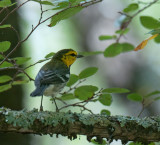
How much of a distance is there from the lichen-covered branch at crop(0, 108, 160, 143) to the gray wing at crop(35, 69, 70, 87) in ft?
2.16

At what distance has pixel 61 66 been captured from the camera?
3.09 metres

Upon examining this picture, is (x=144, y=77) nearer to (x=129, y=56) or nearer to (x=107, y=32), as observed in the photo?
(x=129, y=56)

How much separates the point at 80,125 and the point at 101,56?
427cm

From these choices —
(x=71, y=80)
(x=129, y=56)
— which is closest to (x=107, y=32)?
(x=129, y=56)

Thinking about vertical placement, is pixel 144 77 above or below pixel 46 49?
below

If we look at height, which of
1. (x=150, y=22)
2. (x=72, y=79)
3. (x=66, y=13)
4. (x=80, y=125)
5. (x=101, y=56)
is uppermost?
(x=66, y=13)

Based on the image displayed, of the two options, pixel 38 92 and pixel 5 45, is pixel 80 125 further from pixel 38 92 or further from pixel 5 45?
pixel 5 45

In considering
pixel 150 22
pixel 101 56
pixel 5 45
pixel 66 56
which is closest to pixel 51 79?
pixel 66 56

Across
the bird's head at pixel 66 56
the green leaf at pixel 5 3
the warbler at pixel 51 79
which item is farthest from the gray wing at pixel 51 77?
the green leaf at pixel 5 3

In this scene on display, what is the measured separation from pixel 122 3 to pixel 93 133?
18.0 ft

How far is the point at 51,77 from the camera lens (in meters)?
2.73

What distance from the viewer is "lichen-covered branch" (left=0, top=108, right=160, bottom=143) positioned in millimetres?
1767

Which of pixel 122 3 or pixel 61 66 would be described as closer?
pixel 61 66

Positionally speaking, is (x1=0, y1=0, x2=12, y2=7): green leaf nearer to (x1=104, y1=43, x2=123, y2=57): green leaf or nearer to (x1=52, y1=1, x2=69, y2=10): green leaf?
(x1=52, y1=1, x2=69, y2=10): green leaf
